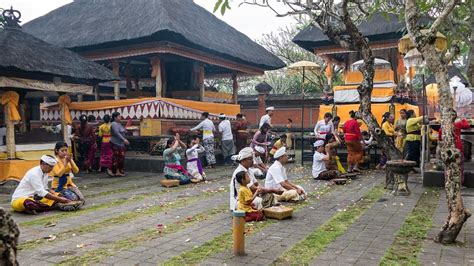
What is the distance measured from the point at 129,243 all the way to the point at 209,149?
8633 millimetres

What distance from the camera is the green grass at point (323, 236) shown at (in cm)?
469

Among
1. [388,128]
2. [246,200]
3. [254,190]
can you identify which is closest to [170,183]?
[254,190]

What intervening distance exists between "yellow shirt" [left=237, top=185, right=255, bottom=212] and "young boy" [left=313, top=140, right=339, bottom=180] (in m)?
4.58

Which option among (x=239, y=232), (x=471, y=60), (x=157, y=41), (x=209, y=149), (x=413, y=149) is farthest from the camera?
(x=157, y=41)

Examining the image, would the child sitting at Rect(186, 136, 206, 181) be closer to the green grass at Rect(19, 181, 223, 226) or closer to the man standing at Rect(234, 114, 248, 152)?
the green grass at Rect(19, 181, 223, 226)

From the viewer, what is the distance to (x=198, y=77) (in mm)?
19828

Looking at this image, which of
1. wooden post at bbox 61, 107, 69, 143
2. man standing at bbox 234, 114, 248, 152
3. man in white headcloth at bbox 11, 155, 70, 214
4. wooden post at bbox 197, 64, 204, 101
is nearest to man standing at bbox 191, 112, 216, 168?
man standing at bbox 234, 114, 248, 152

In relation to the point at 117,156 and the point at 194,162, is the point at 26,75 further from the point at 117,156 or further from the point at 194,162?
the point at 194,162

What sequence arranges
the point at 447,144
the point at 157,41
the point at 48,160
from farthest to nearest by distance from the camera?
the point at 157,41 → the point at 48,160 → the point at 447,144

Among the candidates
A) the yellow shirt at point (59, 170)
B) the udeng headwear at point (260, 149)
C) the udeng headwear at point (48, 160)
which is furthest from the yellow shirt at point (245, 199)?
the udeng headwear at point (260, 149)

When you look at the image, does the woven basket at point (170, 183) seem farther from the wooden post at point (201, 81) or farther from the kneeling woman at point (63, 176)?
the wooden post at point (201, 81)

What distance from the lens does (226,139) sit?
14.7 m

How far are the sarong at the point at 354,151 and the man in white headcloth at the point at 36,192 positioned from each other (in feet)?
25.7

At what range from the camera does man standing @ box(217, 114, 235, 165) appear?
14.3 meters
